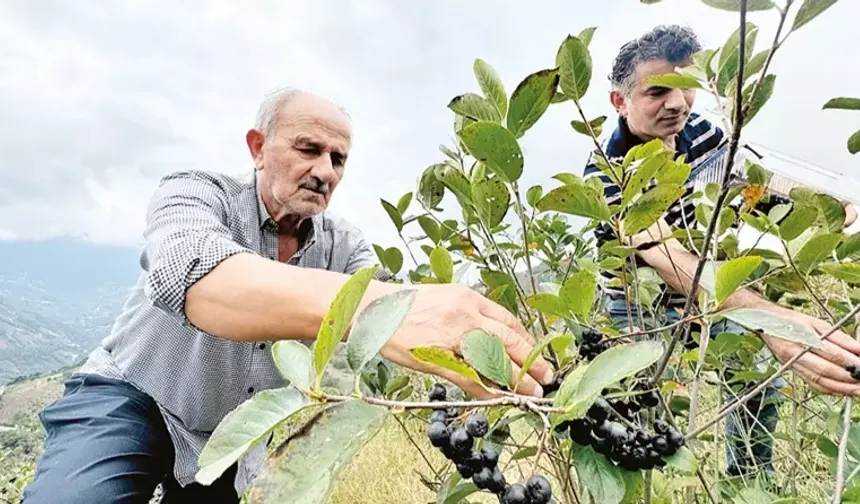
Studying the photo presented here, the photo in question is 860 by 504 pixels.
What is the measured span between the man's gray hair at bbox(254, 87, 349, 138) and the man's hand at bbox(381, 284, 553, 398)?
4.11ft

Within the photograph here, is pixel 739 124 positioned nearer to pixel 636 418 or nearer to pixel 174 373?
pixel 636 418

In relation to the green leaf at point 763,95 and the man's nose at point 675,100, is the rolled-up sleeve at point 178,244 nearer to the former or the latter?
the green leaf at point 763,95

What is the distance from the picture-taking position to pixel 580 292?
1.64 feet

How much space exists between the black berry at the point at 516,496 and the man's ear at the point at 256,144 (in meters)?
1.44

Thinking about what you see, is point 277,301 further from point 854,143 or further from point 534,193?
point 854,143

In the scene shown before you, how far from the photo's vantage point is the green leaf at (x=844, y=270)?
2.10 feet

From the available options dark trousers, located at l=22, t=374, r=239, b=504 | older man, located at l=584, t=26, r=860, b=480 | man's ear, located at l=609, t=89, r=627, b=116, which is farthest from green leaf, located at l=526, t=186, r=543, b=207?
dark trousers, located at l=22, t=374, r=239, b=504

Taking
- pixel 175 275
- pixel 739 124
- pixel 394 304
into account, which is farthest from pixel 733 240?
pixel 175 275

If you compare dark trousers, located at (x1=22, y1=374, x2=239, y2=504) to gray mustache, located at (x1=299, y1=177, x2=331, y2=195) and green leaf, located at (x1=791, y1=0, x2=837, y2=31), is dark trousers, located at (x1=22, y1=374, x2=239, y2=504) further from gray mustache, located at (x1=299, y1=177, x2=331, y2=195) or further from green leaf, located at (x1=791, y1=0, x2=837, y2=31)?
green leaf, located at (x1=791, y1=0, x2=837, y2=31)

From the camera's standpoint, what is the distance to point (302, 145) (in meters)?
1.59

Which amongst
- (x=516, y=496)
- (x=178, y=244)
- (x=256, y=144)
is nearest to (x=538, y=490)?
(x=516, y=496)

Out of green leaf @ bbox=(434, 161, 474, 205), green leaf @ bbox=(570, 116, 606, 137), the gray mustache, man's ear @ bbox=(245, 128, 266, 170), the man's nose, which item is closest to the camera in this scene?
green leaf @ bbox=(434, 161, 474, 205)

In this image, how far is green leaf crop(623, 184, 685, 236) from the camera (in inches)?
21.5

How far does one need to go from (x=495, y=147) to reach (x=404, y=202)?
0.47 m
